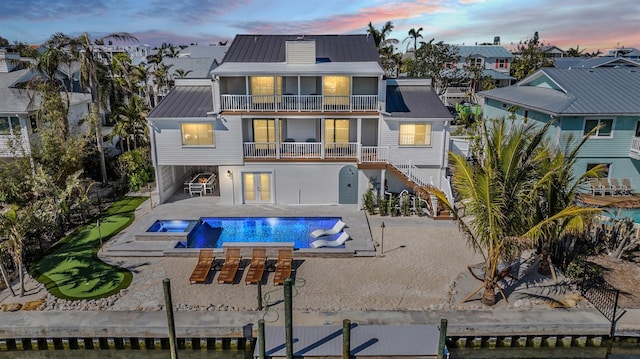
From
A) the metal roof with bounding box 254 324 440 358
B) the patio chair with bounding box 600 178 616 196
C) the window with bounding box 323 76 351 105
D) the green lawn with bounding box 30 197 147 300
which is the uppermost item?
the window with bounding box 323 76 351 105

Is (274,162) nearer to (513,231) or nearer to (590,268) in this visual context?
(513,231)

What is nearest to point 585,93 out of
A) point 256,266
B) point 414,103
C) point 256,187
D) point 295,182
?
point 414,103

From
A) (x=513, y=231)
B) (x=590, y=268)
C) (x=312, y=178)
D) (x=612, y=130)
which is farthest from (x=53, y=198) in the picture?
(x=612, y=130)

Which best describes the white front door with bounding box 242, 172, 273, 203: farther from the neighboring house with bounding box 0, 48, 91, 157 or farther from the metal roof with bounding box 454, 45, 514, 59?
the metal roof with bounding box 454, 45, 514, 59

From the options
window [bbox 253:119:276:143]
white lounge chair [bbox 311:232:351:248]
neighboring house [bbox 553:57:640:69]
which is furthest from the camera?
neighboring house [bbox 553:57:640:69]

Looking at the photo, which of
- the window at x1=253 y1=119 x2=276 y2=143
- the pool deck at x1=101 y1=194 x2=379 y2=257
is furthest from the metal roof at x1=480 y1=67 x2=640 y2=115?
the window at x1=253 y1=119 x2=276 y2=143

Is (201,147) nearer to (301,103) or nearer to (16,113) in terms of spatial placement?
(301,103)
